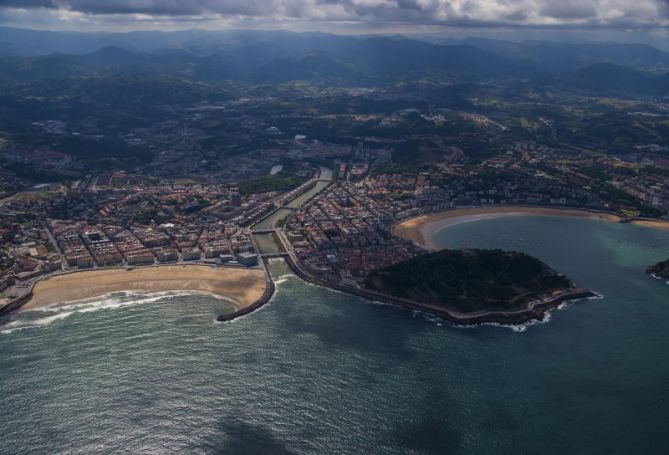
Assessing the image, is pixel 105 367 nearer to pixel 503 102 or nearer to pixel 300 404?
pixel 300 404

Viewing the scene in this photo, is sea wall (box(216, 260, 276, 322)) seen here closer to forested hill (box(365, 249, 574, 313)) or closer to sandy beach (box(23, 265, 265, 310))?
sandy beach (box(23, 265, 265, 310))

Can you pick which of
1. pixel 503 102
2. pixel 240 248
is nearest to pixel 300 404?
pixel 240 248

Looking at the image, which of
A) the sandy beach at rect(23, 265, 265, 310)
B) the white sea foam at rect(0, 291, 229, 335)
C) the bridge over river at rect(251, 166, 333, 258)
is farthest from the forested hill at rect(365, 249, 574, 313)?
the white sea foam at rect(0, 291, 229, 335)

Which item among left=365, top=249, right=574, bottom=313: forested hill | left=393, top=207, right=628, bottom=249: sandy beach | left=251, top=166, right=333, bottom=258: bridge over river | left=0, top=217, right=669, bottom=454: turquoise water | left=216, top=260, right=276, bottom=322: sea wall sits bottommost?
left=251, top=166, right=333, bottom=258: bridge over river

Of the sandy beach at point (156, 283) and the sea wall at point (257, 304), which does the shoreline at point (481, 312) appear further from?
the sandy beach at point (156, 283)

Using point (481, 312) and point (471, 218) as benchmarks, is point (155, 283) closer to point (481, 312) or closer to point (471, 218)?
point (481, 312)

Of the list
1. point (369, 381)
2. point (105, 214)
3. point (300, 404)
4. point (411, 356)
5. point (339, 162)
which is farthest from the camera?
point (339, 162)

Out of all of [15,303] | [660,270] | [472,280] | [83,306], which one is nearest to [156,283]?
[83,306]
